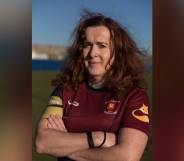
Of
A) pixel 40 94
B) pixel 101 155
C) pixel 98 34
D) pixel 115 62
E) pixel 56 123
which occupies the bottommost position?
pixel 101 155

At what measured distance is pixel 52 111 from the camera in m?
1.39

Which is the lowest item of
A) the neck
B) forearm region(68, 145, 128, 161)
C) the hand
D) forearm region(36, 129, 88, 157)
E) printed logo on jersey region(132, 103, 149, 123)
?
forearm region(68, 145, 128, 161)

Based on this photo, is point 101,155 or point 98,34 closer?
point 101,155

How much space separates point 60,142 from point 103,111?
23 centimetres

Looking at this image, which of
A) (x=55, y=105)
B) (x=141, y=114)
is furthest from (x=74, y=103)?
(x=141, y=114)

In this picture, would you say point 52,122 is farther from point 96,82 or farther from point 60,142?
point 96,82

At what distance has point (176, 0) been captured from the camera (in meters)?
1.71

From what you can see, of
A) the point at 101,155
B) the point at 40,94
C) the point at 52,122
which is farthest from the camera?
the point at 40,94

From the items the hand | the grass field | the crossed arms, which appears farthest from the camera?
the grass field

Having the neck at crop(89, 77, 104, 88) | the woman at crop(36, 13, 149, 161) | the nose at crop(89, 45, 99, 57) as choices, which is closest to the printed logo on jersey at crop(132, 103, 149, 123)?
the woman at crop(36, 13, 149, 161)

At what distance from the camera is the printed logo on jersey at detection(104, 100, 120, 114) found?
1.32 m

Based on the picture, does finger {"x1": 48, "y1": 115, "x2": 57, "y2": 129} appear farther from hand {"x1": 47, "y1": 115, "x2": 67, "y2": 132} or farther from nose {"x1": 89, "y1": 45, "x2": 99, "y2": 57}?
nose {"x1": 89, "y1": 45, "x2": 99, "y2": 57}

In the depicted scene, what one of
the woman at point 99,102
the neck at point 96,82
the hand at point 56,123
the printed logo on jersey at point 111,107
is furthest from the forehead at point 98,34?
the hand at point 56,123

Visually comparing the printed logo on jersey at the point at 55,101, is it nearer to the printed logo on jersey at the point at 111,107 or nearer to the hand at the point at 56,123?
the hand at the point at 56,123
